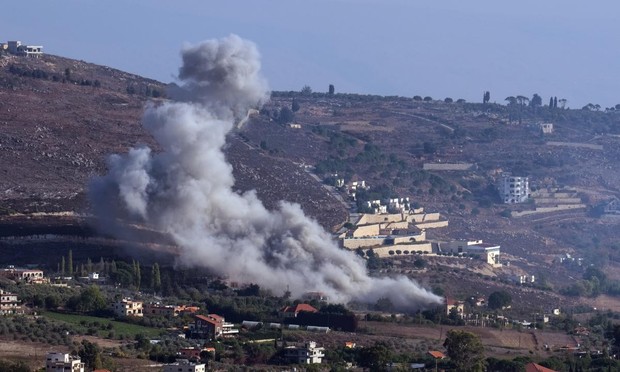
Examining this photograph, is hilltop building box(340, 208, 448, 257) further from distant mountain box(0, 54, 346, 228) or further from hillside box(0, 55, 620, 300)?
distant mountain box(0, 54, 346, 228)

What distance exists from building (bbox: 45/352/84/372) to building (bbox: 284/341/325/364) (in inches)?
377

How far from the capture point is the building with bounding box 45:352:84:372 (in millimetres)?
57469

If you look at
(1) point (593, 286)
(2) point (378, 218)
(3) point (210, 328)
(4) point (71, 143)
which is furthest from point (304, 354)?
(4) point (71, 143)

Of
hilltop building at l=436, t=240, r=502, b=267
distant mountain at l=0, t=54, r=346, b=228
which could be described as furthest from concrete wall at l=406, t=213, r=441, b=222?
hilltop building at l=436, t=240, r=502, b=267

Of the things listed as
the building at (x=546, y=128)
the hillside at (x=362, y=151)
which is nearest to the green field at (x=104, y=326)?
the hillside at (x=362, y=151)

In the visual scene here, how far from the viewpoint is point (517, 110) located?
15562cm

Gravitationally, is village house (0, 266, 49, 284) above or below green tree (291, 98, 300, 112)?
below

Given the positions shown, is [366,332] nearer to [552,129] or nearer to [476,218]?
[476,218]

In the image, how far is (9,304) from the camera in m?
70.8

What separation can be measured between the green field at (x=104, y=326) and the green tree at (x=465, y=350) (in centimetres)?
954

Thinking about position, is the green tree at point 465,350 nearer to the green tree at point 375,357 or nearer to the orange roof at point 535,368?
the orange roof at point 535,368

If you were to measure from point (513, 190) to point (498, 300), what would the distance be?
124 feet

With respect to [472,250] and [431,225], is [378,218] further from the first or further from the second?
[431,225]

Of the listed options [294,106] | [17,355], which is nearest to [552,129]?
[294,106]
